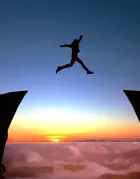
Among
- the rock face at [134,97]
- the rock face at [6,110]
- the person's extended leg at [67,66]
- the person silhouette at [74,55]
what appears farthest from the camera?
the rock face at [6,110]

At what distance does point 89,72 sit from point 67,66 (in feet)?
4.88

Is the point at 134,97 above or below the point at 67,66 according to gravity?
below

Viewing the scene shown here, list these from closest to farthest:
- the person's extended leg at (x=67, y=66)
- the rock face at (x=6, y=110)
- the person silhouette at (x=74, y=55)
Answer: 1. the person silhouette at (x=74, y=55)
2. the person's extended leg at (x=67, y=66)
3. the rock face at (x=6, y=110)

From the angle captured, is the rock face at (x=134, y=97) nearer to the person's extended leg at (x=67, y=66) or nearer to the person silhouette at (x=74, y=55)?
the person silhouette at (x=74, y=55)

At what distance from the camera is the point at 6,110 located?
87.6 ft

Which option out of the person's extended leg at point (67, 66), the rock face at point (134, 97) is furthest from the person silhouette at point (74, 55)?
the rock face at point (134, 97)

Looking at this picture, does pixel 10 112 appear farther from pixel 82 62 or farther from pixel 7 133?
pixel 82 62

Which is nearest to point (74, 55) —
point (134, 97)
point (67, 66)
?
point (67, 66)

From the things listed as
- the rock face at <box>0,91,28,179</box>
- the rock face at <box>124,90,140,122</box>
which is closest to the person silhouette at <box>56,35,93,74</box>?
the rock face at <box>124,90,140,122</box>

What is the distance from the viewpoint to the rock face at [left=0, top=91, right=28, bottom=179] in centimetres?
2593

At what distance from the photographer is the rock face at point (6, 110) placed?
25.9m

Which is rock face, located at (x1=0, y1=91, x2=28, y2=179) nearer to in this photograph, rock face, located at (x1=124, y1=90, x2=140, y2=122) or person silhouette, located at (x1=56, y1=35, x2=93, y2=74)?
person silhouette, located at (x1=56, y1=35, x2=93, y2=74)

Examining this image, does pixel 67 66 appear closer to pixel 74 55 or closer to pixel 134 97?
pixel 74 55

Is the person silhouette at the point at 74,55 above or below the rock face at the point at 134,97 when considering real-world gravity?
above
